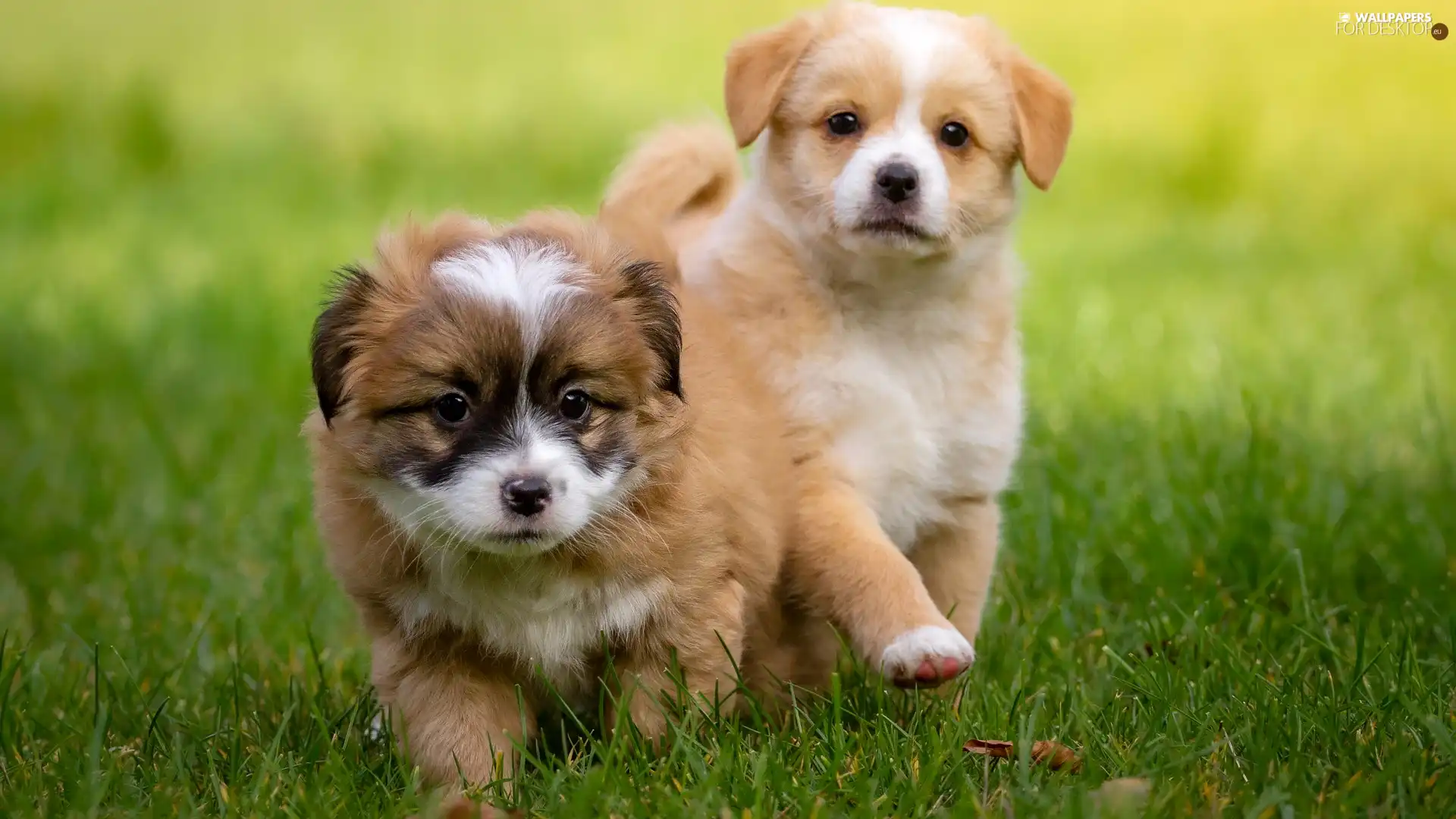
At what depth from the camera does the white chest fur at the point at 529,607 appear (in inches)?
124

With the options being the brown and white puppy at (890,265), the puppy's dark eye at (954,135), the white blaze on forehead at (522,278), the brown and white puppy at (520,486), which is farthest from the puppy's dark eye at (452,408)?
the puppy's dark eye at (954,135)

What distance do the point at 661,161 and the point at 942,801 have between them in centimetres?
200

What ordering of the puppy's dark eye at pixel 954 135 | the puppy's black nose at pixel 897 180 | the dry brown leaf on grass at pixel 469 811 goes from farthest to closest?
the puppy's dark eye at pixel 954 135 → the puppy's black nose at pixel 897 180 → the dry brown leaf on grass at pixel 469 811

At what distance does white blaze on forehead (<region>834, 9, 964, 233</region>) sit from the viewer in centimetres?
368

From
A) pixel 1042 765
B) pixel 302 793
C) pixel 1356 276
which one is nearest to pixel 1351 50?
pixel 1356 276

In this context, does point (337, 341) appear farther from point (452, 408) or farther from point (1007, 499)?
point (1007, 499)

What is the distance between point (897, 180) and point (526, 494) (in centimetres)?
126

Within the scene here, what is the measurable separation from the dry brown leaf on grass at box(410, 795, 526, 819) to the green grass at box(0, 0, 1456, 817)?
0.07 m

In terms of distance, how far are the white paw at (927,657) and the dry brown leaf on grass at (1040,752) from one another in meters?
0.19

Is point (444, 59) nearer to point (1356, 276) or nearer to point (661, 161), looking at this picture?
point (1356, 276)

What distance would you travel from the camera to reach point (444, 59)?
38.6 feet

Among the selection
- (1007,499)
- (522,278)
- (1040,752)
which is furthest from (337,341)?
(1007,499)

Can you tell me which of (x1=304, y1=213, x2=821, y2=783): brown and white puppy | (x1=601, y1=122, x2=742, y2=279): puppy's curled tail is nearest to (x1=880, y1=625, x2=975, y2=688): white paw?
(x1=304, y1=213, x2=821, y2=783): brown and white puppy

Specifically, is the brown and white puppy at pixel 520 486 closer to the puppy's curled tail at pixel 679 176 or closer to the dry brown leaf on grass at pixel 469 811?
the dry brown leaf on grass at pixel 469 811
